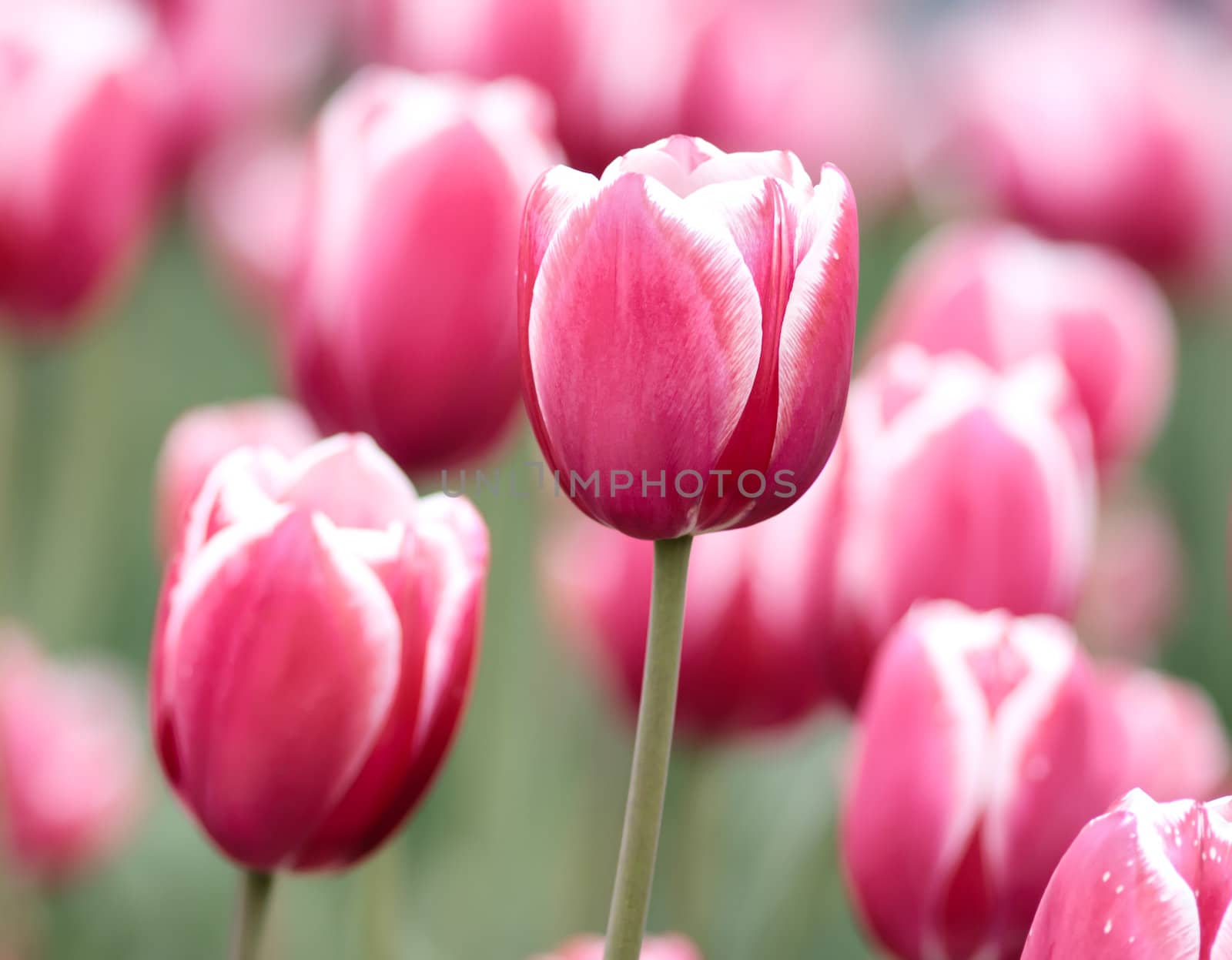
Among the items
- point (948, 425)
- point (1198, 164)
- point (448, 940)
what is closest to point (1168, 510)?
point (1198, 164)

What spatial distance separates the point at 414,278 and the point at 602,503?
0.61 feet

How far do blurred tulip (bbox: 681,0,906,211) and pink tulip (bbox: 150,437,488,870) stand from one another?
19.4 inches

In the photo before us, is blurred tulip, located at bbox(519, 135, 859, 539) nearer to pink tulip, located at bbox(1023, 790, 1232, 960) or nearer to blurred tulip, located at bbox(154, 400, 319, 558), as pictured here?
pink tulip, located at bbox(1023, 790, 1232, 960)

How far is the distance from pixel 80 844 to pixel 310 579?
44 cm

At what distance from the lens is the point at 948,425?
50cm

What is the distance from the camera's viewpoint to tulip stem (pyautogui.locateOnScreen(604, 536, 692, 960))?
1.07ft

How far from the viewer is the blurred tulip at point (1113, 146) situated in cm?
96

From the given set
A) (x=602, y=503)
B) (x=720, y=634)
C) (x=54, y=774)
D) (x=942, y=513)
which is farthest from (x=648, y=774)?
(x=54, y=774)

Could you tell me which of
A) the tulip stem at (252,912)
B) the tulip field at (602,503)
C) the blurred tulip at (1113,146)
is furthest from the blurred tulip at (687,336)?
the blurred tulip at (1113,146)

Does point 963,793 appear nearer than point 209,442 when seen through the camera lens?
Yes

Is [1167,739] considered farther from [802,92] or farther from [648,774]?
[802,92]

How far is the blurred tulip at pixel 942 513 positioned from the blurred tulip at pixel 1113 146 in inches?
19.2

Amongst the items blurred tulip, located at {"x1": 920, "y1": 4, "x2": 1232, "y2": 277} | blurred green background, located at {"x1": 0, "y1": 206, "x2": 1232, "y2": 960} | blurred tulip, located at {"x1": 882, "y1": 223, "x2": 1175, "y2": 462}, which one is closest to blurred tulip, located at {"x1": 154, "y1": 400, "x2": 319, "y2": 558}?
blurred green background, located at {"x1": 0, "y1": 206, "x2": 1232, "y2": 960}

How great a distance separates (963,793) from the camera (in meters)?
0.41
